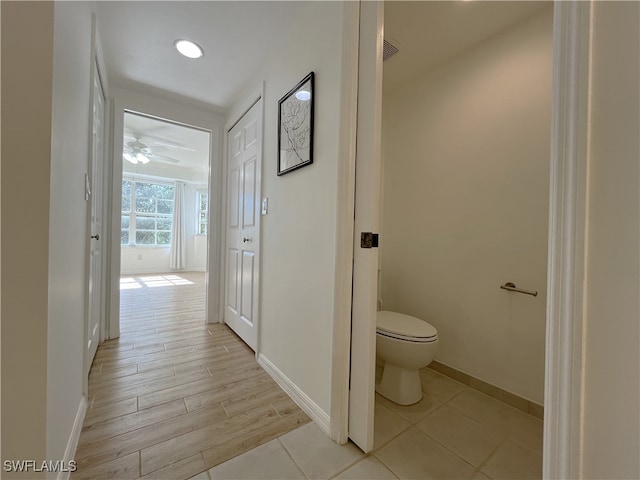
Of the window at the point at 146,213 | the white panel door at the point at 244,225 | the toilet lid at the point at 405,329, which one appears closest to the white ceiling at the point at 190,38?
the white panel door at the point at 244,225

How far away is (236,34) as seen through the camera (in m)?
1.67

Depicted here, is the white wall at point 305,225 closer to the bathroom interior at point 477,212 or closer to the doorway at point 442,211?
the doorway at point 442,211

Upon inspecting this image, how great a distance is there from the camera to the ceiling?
145 cm

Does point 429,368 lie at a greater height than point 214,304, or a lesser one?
lesser

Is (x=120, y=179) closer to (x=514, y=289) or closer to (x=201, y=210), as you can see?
(x=514, y=289)

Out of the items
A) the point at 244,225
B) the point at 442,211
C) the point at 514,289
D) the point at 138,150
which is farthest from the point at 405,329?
the point at 138,150

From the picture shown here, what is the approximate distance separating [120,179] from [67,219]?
1640 mm

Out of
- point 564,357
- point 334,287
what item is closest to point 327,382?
point 334,287

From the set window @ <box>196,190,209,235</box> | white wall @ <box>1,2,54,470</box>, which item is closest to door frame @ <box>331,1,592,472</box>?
white wall @ <box>1,2,54,470</box>

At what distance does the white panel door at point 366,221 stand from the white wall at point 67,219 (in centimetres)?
104

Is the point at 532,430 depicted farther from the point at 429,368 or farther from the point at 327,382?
the point at 327,382

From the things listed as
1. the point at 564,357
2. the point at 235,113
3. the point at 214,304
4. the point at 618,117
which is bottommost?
the point at 214,304

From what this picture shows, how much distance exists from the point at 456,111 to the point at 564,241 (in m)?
1.59

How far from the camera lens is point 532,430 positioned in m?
1.27
